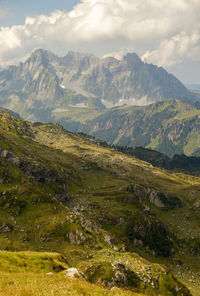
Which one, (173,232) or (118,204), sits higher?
(118,204)

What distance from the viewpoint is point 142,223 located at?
13350 centimetres

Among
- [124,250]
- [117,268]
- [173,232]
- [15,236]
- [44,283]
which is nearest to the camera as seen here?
[44,283]

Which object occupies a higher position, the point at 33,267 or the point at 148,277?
the point at 33,267

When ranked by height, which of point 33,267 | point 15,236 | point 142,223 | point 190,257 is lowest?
point 190,257

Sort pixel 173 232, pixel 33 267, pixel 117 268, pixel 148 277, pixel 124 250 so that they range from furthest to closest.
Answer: pixel 173 232, pixel 124 250, pixel 148 277, pixel 117 268, pixel 33 267

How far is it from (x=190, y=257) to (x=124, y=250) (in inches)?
1952

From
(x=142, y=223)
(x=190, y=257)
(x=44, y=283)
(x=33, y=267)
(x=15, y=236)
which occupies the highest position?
(x=44, y=283)

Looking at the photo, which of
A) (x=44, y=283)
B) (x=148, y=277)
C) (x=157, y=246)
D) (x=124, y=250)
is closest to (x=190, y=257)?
(x=157, y=246)

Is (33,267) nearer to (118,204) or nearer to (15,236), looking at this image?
(15,236)

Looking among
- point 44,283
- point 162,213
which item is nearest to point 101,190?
point 162,213

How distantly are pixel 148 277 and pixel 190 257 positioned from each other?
65.8m

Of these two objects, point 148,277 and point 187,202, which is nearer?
point 148,277

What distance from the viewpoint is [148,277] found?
7000cm

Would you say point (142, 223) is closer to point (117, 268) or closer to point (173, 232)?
point (173, 232)
